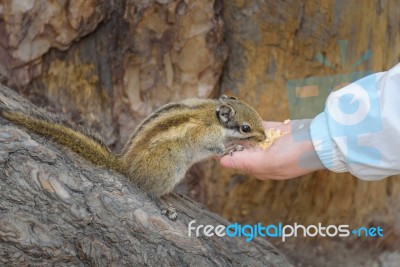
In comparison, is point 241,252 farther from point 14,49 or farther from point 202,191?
point 14,49

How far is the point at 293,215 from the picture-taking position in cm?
359

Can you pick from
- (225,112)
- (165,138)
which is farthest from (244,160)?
(165,138)

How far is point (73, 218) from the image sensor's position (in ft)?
6.77

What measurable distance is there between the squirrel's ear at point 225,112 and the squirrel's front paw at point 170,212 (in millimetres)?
522

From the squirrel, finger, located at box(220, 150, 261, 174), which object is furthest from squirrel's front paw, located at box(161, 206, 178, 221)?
finger, located at box(220, 150, 261, 174)

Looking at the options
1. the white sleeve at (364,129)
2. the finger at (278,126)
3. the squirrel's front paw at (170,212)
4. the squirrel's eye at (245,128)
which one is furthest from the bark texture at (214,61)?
the squirrel's front paw at (170,212)

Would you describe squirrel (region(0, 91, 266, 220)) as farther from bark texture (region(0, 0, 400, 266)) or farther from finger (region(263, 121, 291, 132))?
bark texture (region(0, 0, 400, 266))

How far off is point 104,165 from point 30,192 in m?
0.40

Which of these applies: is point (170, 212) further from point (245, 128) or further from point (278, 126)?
point (278, 126)

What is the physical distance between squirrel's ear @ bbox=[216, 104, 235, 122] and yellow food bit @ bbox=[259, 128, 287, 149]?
20 cm

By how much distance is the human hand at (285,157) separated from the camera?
2.38 meters

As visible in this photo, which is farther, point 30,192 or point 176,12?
point 176,12

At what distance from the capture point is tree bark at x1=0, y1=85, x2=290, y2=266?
200 cm

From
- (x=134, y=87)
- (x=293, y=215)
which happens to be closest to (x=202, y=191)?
(x=293, y=215)
